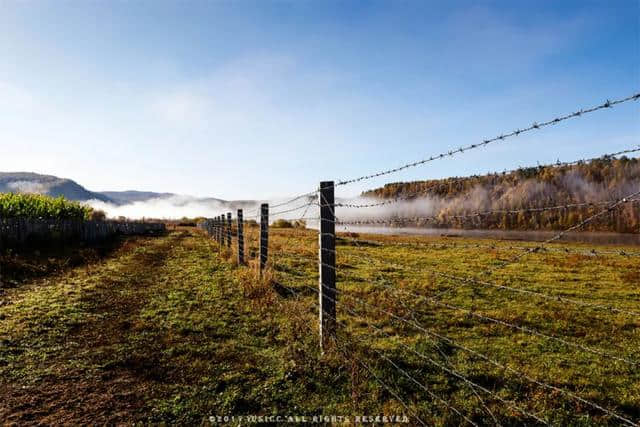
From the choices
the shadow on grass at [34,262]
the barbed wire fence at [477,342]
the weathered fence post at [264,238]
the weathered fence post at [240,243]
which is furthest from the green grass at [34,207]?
the barbed wire fence at [477,342]

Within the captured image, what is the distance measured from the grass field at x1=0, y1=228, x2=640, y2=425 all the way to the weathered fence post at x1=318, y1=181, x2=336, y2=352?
33 cm

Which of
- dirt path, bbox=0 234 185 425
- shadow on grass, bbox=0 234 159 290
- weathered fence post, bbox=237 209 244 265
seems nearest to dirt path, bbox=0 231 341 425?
dirt path, bbox=0 234 185 425

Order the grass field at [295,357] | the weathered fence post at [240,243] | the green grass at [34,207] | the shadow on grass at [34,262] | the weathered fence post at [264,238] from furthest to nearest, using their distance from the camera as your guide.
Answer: the green grass at [34,207]
the weathered fence post at [240,243]
the shadow on grass at [34,262]
the weathered fence post at [264,238]
the grass field at [295,357]

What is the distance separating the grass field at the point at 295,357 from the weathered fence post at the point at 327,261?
33 centimetres

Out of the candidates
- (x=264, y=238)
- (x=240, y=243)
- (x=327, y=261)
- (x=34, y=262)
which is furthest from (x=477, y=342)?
(x=34, y=262)

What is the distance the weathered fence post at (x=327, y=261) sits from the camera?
17.1 feet

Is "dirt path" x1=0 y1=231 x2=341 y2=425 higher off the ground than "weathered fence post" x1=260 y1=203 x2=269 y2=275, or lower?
lower

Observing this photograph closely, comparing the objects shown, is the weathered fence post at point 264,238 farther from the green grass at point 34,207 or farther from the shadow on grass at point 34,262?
the green grass at point 34,207

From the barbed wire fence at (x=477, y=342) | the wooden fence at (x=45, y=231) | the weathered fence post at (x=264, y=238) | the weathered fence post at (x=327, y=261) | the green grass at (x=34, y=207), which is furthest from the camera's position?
the green grass at (x=34, y=207)

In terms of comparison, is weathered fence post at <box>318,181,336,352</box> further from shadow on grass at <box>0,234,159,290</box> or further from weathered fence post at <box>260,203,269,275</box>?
shadow on grass at <box>0,234,159,290</box>

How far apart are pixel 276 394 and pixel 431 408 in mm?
1598

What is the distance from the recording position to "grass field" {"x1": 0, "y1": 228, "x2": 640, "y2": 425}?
384 cm

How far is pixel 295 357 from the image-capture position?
16.1 feet

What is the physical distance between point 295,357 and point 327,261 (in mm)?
1306
